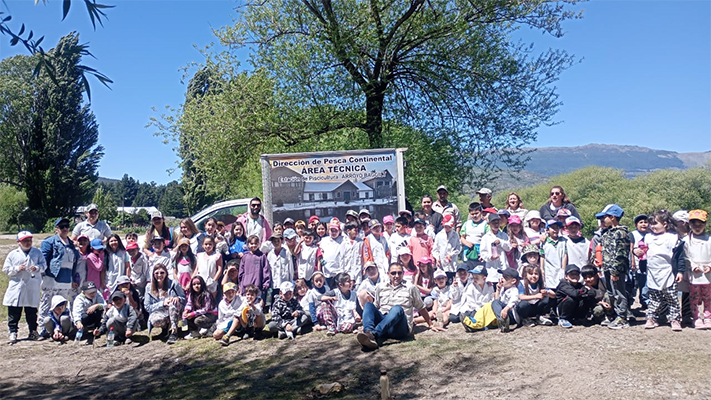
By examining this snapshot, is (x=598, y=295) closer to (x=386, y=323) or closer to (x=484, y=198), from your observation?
(x=484, y=198)

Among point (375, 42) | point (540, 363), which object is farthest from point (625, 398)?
point (375, 42)

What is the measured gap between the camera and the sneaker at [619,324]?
6992 mm

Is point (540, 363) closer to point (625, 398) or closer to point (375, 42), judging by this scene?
point (625, 398)

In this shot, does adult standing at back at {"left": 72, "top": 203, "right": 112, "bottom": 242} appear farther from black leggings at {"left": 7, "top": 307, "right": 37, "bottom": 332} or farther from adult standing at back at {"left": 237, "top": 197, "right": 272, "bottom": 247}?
adult standing at back at {"left": 237, "top": 197, "right": 272, "bottom": 247}

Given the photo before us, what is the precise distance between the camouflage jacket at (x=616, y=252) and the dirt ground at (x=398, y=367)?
85 cm

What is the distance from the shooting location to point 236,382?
5.74 metres

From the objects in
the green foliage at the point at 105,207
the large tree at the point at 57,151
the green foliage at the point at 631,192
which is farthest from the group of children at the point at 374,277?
the green foliage at the point at 105,207

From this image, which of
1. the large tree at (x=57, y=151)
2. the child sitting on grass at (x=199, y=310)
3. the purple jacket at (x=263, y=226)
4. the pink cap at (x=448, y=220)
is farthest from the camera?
the large tree at (x=57, y=151)

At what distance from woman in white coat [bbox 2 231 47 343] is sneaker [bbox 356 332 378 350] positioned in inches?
214

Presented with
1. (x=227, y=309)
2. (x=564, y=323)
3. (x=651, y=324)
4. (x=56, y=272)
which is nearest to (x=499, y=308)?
(x=564, y=323)

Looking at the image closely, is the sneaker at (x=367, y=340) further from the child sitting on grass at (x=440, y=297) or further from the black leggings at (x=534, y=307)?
the black leggings at (x=534, y=307)

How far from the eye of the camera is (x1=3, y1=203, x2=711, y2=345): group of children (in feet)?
23.4

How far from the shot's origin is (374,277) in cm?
774

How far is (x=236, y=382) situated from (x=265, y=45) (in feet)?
34.4
